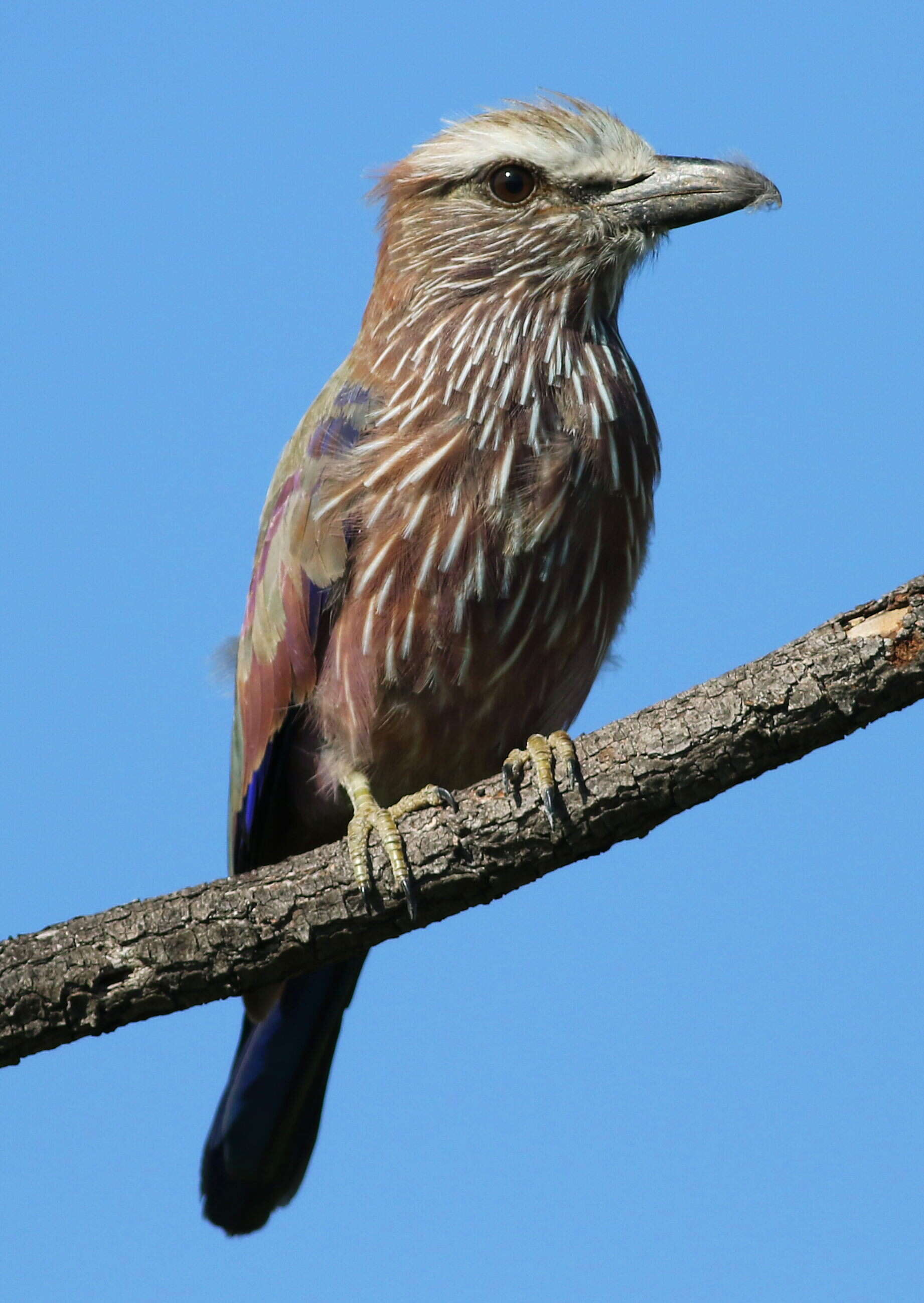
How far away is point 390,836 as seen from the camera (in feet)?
16.1

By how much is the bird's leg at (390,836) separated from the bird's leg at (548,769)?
0.79 ft

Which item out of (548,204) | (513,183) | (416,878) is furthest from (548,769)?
(513,183)

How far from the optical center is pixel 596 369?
19.4 feet

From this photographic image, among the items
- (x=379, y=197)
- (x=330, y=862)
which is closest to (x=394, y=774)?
(x=330, y=862)

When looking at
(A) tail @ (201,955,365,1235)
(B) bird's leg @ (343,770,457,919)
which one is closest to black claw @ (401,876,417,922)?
(B) bird's leg @ (343,770,457,919)

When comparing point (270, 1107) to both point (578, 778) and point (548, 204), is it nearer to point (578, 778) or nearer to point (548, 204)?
point (578, 778)

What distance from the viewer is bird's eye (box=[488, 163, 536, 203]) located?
6.10 metres

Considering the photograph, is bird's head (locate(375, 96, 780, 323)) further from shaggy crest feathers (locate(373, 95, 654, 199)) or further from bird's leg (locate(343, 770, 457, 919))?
bird's leg (locate(343, 770, 457, 919))

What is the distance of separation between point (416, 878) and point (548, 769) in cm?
61

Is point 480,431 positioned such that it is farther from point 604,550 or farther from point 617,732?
point 617,732

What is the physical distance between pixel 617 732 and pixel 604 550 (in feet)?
4.52

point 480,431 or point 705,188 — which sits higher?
point 705,188

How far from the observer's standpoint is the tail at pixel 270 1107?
6.44 meters

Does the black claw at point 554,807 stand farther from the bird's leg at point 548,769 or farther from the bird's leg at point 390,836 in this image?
the bird's leg at point 390,836
